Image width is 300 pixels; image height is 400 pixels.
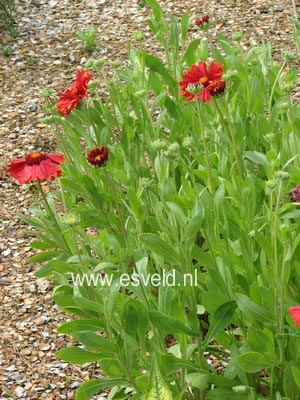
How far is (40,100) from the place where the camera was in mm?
4125

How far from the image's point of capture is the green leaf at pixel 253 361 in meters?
1.83

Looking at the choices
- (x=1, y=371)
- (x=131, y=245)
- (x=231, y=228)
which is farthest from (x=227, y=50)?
(x=1, y=371)

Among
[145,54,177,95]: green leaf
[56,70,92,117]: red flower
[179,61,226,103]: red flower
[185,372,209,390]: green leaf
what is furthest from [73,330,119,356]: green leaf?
[145,54,177,95]: green leaf

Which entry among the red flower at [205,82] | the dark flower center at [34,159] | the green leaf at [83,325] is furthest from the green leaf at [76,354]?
the red flower at [205,82]

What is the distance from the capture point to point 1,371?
2.53 metres

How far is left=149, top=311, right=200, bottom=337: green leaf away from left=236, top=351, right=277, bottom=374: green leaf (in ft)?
0.46

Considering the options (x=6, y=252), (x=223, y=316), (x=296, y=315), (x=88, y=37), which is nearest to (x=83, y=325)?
(x=223, y=316)

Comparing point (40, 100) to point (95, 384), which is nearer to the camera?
point (95, 384)

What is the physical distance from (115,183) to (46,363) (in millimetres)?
641

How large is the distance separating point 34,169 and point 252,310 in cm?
65

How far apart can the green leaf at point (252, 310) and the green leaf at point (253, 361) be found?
4.4 inches

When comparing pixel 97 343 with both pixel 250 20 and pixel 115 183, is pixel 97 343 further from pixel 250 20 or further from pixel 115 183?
pixel 250 20

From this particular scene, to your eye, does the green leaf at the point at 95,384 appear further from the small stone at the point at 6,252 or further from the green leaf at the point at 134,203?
the small stone at the point at 6,252

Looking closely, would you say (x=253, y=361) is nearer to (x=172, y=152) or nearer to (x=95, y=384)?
(x=95, y=384)
